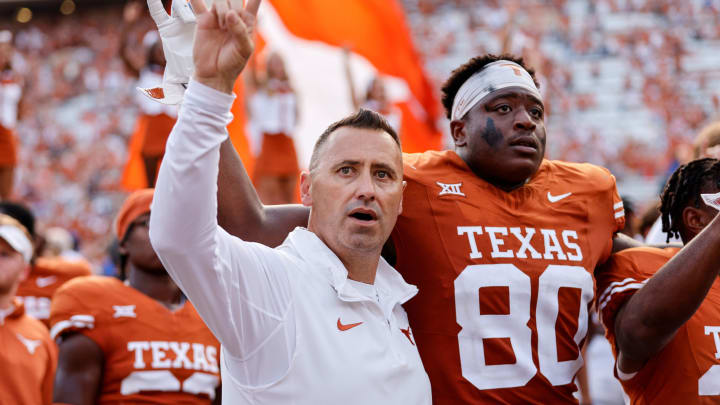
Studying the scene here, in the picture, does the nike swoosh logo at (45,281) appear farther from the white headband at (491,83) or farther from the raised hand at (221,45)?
the raised hand at (221,45)

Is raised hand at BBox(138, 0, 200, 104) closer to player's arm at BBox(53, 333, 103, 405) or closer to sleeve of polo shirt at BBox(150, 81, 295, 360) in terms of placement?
sleeve of polo shirt at BBox(150, 81, 295, 360)

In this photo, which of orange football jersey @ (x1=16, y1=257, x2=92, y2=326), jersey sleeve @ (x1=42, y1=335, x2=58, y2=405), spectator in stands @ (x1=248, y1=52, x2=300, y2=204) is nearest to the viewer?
jersey sleeve @ (x1=42, y1=335, x2=58, y2=405)

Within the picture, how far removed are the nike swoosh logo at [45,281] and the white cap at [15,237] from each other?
1.03 metres

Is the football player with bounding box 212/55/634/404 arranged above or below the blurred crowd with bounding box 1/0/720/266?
above

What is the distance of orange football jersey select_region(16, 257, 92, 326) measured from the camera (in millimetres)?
4766

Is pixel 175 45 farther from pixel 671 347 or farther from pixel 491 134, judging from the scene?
pixel 671 347

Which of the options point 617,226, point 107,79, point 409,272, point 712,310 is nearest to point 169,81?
point 409,272

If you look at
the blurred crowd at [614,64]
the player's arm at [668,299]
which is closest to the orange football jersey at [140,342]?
the player's arm at [668,299]

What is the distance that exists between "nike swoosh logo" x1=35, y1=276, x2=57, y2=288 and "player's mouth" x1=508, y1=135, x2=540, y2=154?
3.20 metres

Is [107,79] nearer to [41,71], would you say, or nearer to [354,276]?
[41,71]

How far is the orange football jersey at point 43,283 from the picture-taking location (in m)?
4.77

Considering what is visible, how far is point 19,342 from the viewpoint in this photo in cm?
366

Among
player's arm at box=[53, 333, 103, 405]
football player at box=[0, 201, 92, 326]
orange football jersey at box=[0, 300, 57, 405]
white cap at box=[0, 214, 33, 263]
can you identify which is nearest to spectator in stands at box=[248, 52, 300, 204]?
football player at box=[0, 201, 92, 326]

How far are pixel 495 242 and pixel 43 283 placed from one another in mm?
3175
